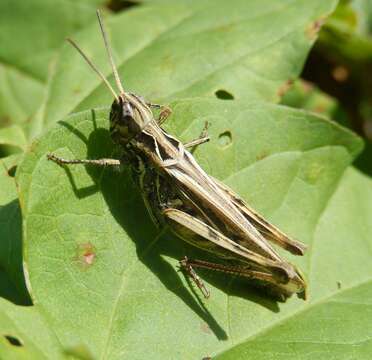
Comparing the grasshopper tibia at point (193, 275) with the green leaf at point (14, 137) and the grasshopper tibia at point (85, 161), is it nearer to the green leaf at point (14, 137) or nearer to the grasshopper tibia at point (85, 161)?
the grasshopper tibia at point (85, 161)

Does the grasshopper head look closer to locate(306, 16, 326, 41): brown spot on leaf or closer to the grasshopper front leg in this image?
the grasshopper front leg

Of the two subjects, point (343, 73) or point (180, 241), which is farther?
point (343, 73)

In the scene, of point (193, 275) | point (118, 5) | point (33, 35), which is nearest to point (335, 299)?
point (193, 275)

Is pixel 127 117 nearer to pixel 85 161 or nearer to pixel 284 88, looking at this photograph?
pixel 85 161

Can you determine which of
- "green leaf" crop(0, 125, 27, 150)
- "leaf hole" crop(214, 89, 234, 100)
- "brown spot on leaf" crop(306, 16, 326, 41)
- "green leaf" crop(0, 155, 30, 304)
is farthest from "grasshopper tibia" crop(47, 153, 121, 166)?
"brown spot on leaf" crop(306, 16, 326, 41)

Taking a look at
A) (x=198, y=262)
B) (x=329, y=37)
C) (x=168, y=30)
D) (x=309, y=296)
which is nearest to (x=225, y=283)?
(x=198, y=262)

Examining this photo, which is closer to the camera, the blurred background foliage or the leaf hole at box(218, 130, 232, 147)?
the leaf hole at box(218, 130, 232, 147)
